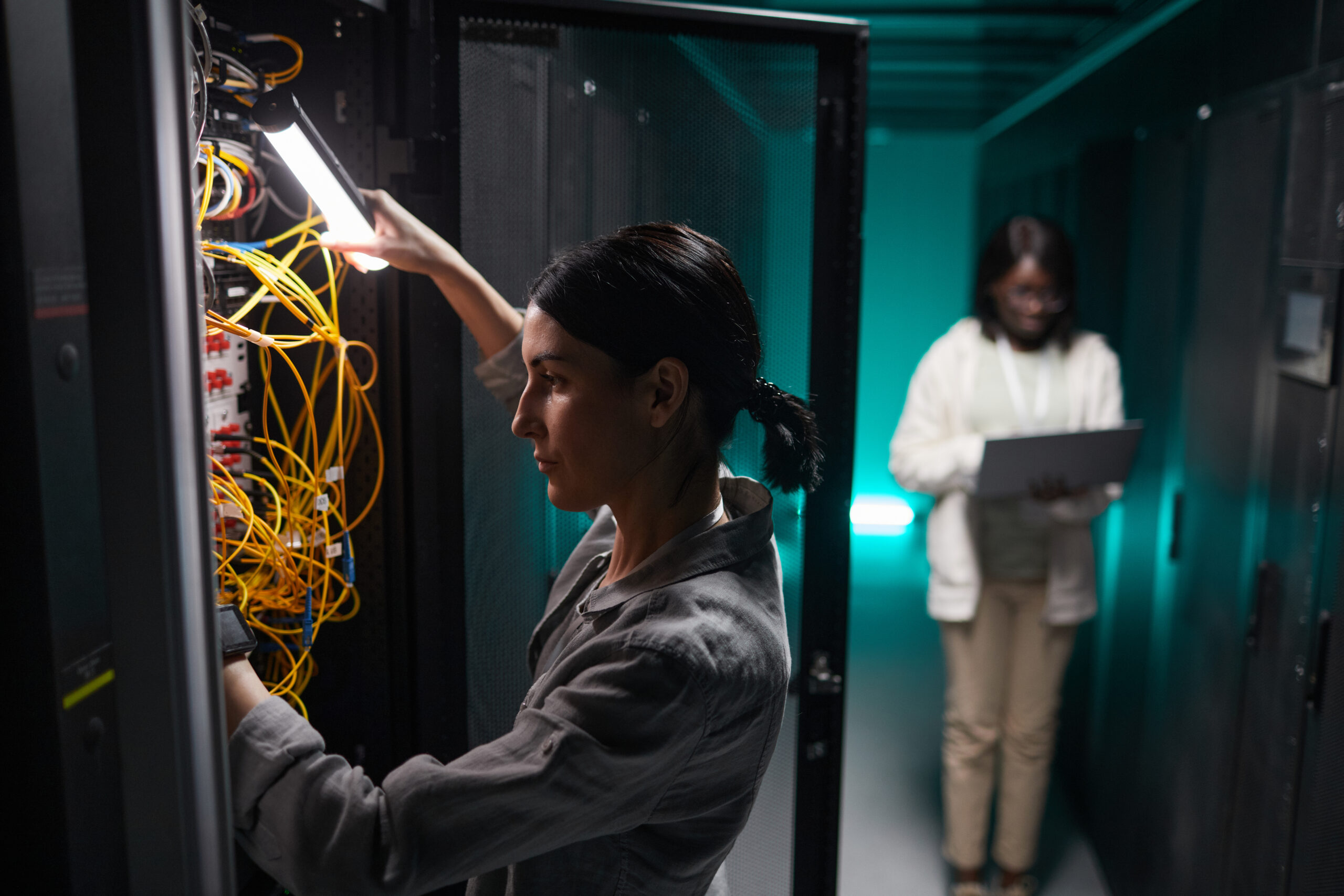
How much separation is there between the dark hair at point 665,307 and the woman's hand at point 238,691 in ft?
1.39

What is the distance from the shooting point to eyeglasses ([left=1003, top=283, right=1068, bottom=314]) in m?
2.67

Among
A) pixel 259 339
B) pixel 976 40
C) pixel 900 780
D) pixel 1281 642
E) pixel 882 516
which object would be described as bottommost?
pixel 900 780

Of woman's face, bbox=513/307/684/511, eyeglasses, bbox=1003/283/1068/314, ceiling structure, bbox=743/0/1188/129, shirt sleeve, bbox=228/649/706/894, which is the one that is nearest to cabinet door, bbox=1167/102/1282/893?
eyeglasses, bbox=1003/283/1068/314

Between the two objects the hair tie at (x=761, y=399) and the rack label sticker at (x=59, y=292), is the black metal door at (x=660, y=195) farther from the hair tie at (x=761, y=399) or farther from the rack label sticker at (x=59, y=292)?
the rack label sticker at (x=59, y=292)

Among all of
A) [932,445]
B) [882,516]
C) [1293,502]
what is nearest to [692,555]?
[1293,502]

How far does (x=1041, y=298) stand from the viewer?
2.67 meters

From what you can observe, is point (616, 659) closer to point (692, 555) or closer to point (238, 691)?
point (692, 555)

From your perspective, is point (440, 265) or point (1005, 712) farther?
point (1005, 712)

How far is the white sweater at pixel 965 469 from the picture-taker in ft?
8.54

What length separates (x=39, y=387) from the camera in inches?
23.0

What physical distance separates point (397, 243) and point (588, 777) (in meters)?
0.70

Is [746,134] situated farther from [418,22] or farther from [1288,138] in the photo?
[1288,138]

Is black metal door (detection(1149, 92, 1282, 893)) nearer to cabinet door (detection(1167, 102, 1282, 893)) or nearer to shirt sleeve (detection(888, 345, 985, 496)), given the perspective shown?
cabinet door (detection(1167, 102, 1282, 893))

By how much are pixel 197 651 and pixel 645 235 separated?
586mm
